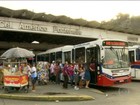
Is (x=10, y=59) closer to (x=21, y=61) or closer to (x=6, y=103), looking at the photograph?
(x=21, y=61)

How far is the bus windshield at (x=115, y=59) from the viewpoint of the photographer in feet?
61.3

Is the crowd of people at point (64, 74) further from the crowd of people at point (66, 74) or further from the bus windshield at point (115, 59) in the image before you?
the bus windshield at point (115, 59)

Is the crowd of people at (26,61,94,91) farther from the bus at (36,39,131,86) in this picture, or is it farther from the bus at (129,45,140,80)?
the bus at (129,45,140,80)

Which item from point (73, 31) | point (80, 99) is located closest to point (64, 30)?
point (73, 31)

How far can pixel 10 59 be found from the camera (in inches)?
772

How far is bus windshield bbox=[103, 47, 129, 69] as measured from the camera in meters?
18.7

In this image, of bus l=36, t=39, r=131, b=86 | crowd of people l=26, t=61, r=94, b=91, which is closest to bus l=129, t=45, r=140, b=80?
bus l=36, t=39, r=131, b=86

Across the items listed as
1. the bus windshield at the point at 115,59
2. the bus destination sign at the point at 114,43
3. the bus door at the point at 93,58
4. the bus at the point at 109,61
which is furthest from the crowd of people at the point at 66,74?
the bus destination sign at the point at 114,43

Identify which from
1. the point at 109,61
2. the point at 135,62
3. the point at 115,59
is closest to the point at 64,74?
the point at 109,61

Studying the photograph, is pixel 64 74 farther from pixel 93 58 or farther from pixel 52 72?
pixel 52 72

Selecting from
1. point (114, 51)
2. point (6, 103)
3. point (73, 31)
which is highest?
point (73, 31)

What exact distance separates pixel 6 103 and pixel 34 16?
48.6 feet

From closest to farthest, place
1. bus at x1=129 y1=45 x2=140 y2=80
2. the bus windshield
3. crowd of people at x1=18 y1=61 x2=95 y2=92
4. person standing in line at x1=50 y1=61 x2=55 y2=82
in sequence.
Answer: the bus windshield, crowd of people at x1=18 y1=61 x2=95 y2=92, person standing in line at x1=50 y1=61 x2=55 y2=82, bus at x1=129 y1=45 x2=140 y2=80

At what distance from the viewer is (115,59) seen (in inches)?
747
